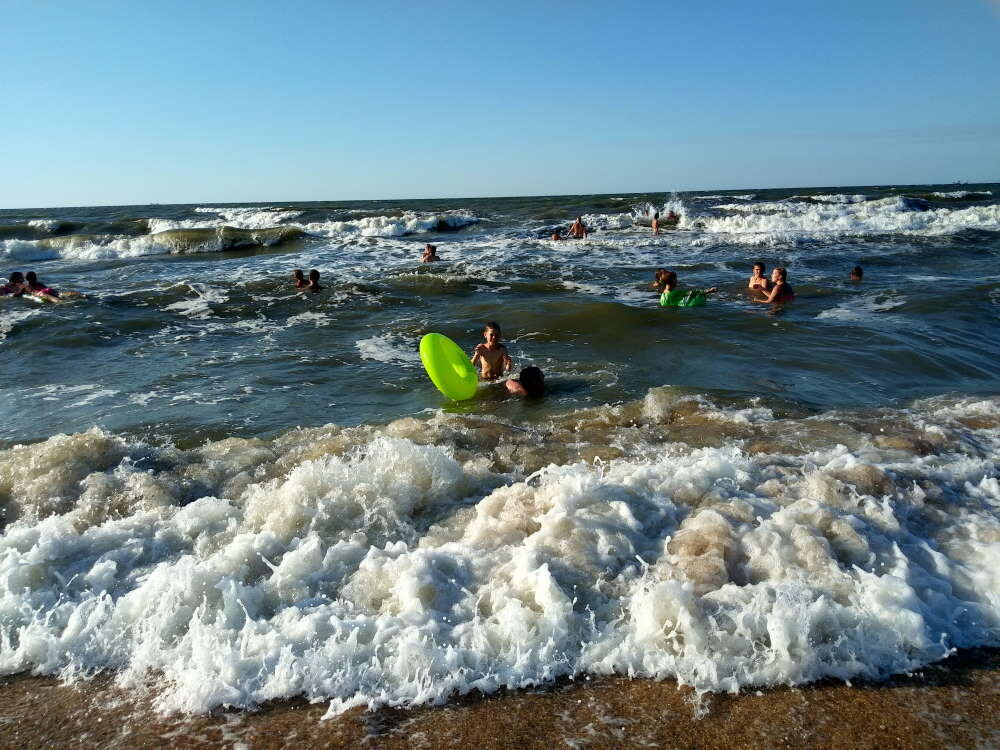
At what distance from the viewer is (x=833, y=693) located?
2.97 metres

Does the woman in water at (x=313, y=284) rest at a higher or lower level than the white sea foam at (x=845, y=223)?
lower

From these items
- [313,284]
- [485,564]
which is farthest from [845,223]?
[485,564]

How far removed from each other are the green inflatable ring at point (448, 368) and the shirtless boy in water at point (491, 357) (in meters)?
0.64

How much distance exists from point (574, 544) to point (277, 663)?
1806 millimetres

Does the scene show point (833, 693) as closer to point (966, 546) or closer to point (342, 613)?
point (966, 546)

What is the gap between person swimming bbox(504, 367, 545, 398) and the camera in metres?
7.88

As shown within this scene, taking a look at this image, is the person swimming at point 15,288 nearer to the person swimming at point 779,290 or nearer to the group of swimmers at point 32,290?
the group of swimmers at point 32,290

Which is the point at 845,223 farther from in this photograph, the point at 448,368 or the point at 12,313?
the point at 12,313

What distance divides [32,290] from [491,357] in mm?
12276

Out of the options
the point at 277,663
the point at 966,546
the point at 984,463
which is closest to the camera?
the point at 277,663

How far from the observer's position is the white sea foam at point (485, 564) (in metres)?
3.16

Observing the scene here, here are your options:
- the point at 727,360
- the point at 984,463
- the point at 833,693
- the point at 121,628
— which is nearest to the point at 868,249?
the point at 727,360

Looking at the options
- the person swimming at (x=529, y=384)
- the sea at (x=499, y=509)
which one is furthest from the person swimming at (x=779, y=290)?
the person swimming at (x=529, y=384)

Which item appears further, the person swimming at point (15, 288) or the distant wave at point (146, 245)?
the distant wave at point (146, 245)
